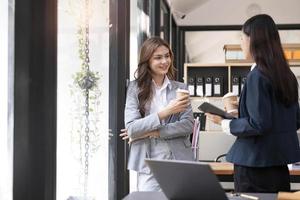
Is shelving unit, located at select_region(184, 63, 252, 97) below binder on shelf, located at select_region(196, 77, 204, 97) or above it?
above

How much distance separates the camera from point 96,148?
9.50 feet

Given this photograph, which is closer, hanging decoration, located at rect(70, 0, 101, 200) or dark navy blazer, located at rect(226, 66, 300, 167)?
dark navy blazer, located at rect(226, 66, 300, 167)

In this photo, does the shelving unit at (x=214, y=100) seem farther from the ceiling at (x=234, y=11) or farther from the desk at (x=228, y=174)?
the ceiling at (x=234, y=11)

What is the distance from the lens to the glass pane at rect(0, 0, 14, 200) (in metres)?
1.56

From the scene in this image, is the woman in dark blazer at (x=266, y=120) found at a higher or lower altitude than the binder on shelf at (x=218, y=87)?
lower

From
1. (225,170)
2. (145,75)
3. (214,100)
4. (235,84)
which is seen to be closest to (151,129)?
(145,75)

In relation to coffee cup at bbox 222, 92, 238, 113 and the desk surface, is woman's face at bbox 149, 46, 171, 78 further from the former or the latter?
the desk surface

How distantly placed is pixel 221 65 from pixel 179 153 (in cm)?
281

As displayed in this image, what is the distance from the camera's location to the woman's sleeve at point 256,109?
1.96 m

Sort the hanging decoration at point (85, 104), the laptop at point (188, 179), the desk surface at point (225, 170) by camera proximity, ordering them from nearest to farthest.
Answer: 1. the laptop at point (188, 179)
2. the hanging decoration at point (85, 104)
3. the desk surface at point (225, 170)

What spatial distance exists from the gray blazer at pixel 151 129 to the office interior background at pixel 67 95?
0.31 meters

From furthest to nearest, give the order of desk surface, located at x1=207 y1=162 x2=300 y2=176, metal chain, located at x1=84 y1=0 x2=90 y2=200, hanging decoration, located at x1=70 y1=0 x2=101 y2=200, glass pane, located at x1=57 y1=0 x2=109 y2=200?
desk surface, located at x1=207 y1=162 x2=300 y2=176 → metal chain, located at x1=84 y1=0 x2=90 y2=200 → hanging decoration, located at x1=70 y1=0 x2=101 y2=200 → glass pane, located at x1=57 y1=0 x2=109 y2=200

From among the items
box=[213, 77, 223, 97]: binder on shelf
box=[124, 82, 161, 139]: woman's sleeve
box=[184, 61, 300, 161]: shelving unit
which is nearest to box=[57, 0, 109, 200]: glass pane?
box=[124, 82, 161, 139]: woman's sleeve

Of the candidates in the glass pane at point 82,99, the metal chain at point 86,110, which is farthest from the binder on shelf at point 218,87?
the metal chain at point 86,110
